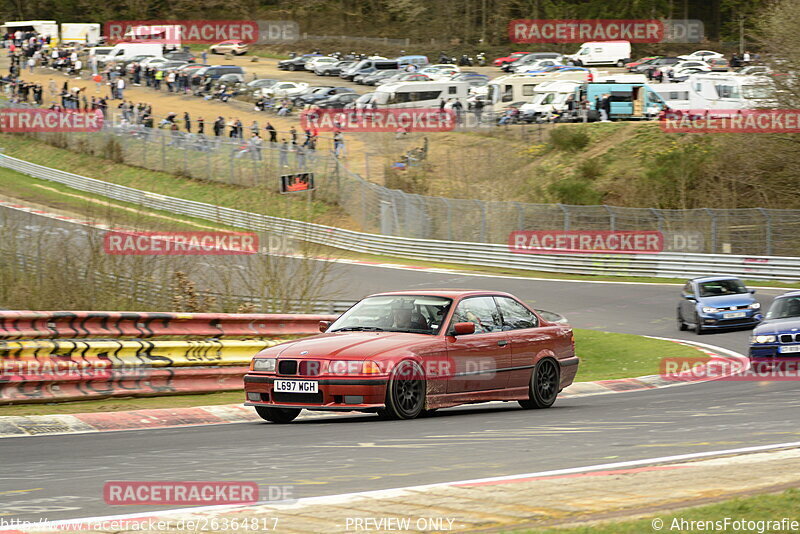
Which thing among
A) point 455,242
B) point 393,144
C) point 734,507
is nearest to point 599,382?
point 734,507

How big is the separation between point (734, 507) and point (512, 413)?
21.0 feet

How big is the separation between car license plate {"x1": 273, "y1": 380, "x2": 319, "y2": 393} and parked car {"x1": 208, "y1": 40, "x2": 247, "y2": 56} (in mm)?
90590

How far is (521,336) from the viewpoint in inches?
488

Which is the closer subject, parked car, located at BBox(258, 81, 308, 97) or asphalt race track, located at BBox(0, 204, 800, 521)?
asphalt race track, located at BBox(0, 204, 800, 521)

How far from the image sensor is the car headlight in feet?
35.7

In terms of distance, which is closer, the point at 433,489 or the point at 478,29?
the point at 433,489

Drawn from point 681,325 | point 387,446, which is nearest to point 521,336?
point 387,446

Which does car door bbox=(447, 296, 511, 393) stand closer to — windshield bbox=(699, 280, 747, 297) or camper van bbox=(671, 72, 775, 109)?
windshield bbox=(699, 280, 747, 297)

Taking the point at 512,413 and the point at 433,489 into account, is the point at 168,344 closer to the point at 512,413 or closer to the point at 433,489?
the point at 512,413

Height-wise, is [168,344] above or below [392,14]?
below

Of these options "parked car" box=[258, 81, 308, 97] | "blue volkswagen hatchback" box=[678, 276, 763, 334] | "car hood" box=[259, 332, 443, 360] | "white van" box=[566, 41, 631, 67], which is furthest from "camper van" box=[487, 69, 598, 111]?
"car hood" box=[259, 332, 443, 360]

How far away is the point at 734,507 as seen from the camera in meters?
5.74

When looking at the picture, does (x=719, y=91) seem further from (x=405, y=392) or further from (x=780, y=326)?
(x=405, y=392)

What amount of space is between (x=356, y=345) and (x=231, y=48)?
9085cm
